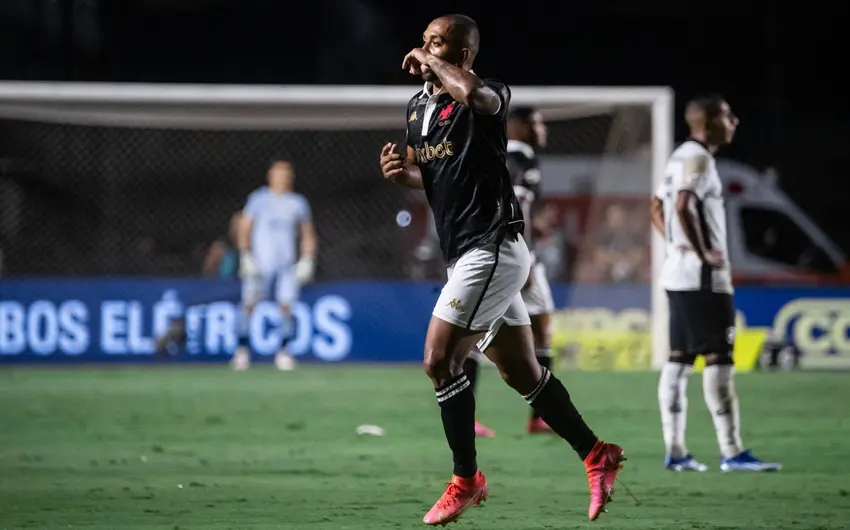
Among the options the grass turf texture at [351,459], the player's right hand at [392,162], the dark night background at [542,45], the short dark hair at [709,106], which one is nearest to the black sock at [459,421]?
the grass turf texture at [351,459]

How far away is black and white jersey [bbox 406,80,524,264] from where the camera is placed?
6.65 meters

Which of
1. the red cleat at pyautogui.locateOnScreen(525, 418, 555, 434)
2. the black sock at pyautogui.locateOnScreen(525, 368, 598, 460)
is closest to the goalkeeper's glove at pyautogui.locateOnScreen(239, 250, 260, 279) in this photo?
the red cleat at pyautogui.locateOnScreen(525, 418, 555, 434)

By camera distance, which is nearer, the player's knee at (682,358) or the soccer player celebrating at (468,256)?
the soccer player celebrating at (468,256)

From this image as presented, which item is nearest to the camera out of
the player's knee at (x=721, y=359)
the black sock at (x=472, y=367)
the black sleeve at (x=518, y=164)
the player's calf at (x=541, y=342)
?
the player's knee at (x=721, y=359)

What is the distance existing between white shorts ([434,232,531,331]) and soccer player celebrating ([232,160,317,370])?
11.7 m

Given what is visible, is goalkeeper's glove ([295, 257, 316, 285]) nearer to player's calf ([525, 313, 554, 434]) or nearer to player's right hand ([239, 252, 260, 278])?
player's right hand ([239, 252, 260, 278])

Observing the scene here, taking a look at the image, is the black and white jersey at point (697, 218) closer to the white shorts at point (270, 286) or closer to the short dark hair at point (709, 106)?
the short dark hair at point (709, 106)

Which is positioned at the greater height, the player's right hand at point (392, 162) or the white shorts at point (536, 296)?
the player's right hand at point (392, 162)

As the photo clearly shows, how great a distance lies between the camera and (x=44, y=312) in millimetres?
18641

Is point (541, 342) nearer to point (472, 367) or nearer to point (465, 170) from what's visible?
point (472, 367)

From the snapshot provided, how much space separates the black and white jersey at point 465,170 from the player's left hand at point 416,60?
0.14 metres

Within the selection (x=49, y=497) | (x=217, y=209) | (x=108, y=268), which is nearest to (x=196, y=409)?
(x=49, y=497)

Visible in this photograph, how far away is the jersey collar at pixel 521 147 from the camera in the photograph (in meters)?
10.8

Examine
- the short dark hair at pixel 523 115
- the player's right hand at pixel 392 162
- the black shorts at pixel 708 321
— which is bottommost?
the black shorts at pixel 708 321
